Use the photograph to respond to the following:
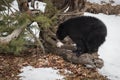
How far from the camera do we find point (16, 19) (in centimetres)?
650

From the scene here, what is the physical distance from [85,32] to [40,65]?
1015mm

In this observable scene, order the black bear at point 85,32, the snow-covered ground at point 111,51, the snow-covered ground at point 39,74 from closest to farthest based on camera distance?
1. the snow-covered ground at point 39,74
2. the black bear at point 85,32
3. the snow-covered ground at point 111,51

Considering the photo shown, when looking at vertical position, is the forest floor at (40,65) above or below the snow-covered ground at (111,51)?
above

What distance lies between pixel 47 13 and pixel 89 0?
5.94 meters

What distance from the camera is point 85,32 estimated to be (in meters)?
6.64

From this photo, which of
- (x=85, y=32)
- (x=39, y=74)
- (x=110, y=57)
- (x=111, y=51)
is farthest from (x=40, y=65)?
(x=111, y=51)

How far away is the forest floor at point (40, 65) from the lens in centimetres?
657

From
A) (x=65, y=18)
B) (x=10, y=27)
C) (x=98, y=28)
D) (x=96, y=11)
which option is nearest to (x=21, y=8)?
(x=10, y=27)

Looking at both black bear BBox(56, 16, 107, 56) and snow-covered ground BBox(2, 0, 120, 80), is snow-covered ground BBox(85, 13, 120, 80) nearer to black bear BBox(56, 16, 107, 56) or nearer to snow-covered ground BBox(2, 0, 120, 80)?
snow-covered ground BBox(2, 0, 120, 80)

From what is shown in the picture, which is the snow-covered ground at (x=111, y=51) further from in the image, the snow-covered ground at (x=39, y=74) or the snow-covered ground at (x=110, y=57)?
the snow-covered ground at (x=39, y=74)

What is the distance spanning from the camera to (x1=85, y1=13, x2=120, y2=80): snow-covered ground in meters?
7.03

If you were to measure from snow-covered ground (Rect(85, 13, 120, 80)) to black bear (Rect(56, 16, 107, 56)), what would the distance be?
58 cm

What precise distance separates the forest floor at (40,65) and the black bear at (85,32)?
13.4 inches

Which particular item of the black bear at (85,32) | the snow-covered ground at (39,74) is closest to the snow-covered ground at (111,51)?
the black bear at (85,32)
